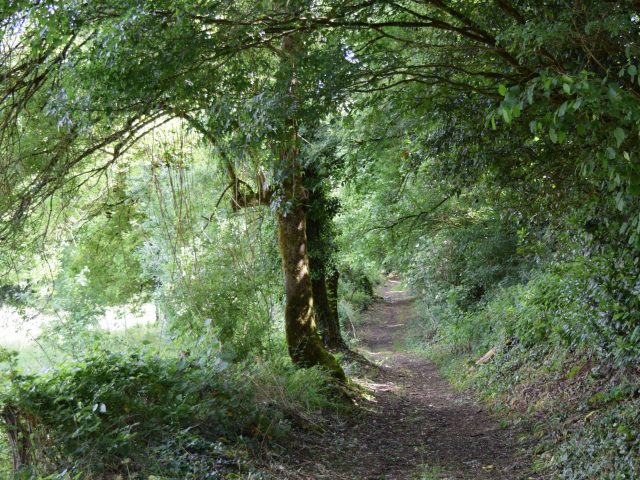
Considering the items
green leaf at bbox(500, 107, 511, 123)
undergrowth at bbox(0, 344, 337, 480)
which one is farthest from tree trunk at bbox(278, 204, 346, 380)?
green leaf at bbox(500, 107, 511, 123)

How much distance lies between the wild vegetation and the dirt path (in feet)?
0.93

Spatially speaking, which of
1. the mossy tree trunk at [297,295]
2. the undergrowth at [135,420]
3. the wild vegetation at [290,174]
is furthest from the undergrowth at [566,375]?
the mossy tree trunk at [297,295]

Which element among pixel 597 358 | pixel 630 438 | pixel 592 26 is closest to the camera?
pixel 592 26

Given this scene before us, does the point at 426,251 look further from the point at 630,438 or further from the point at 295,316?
the point at 630,438

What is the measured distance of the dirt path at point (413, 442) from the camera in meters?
6.77

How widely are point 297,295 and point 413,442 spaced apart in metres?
3.22

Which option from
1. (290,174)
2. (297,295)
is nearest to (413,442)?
(297,295)

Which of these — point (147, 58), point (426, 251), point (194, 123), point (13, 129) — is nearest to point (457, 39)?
point (194, 123)

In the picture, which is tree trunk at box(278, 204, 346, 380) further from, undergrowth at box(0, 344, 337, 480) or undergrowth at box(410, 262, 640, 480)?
undergrowth at box(410, 262, 640, 480)

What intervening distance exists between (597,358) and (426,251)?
11.2m

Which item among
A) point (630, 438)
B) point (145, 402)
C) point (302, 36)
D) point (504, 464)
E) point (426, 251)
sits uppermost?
point (302, 36)

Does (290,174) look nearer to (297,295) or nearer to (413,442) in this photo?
(297,295)

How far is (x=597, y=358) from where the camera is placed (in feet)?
25.8

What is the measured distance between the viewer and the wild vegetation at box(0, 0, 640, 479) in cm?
480
